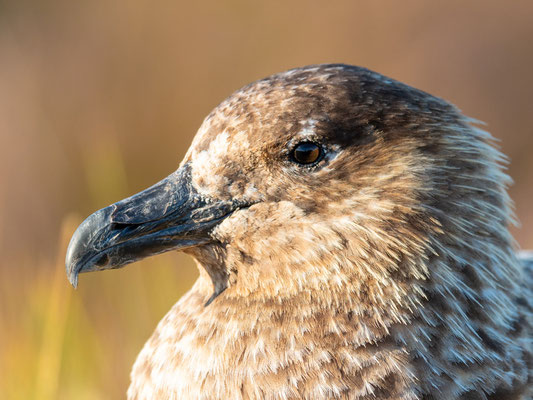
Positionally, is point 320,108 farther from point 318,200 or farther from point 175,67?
point 175,67

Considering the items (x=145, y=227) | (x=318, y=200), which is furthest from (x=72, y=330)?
(x=318, y=200)

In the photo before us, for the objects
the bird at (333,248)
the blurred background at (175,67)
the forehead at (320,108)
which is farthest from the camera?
the blurred background at (175,67)

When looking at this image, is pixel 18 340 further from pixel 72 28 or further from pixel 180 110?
pixel 72 28

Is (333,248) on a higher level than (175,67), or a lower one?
lower

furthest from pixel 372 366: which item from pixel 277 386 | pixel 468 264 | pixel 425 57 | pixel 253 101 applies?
pixel 425 57

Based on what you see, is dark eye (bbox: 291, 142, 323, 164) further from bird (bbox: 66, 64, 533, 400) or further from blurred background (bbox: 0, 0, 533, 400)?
blurred background (bbox: 0, 0, 533, 400)

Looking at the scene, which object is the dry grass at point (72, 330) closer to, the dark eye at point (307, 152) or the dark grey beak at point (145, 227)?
the dark grey beak at point (145, 227)

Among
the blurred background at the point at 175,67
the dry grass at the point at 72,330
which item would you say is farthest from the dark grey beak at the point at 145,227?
the blurred background at the point at 175,67

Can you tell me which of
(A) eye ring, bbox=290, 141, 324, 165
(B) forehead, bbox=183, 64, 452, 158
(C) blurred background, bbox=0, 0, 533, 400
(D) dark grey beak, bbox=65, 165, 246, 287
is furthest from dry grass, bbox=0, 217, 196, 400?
(C) blurred background, bbox=0, 0, 533, 400
